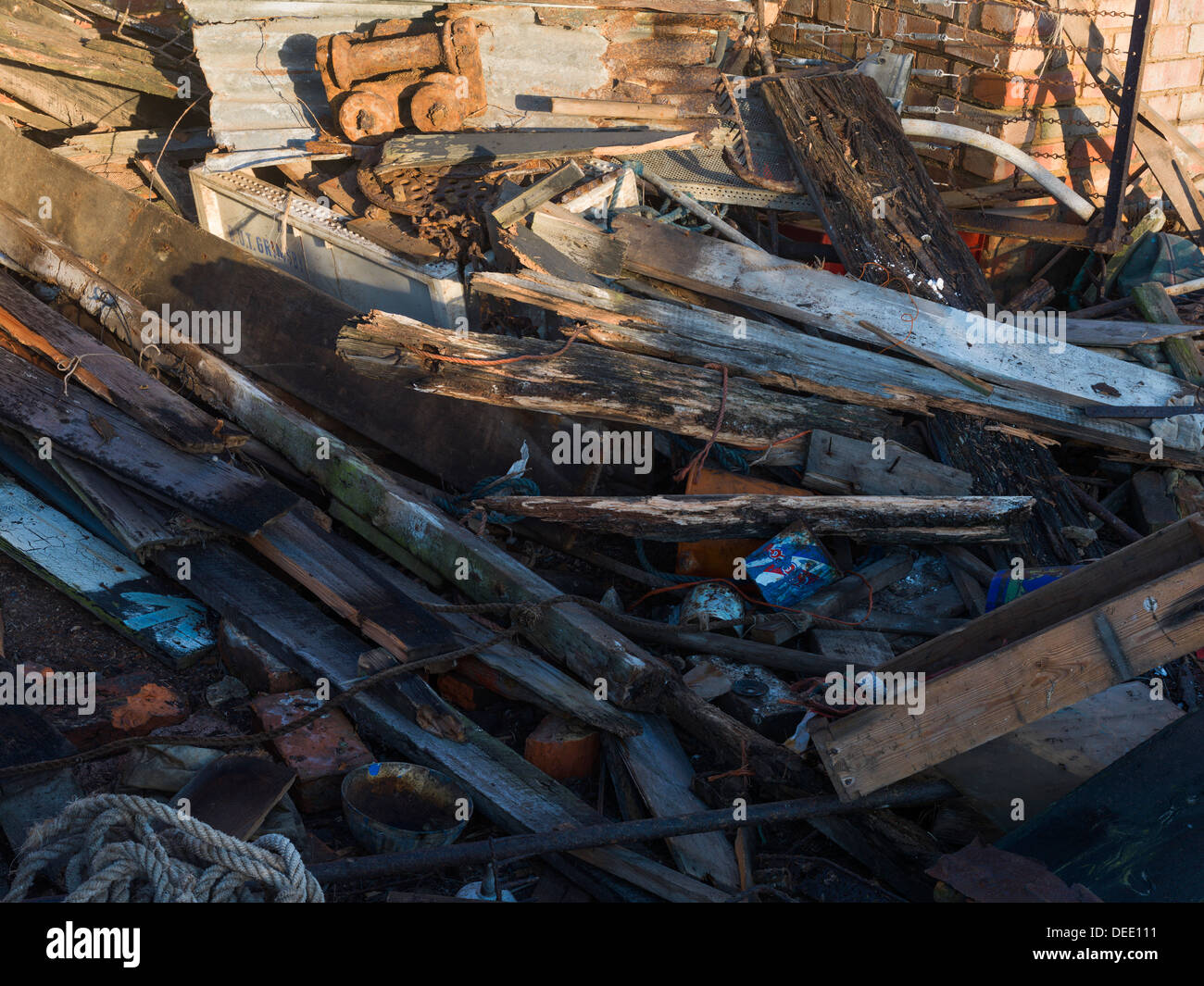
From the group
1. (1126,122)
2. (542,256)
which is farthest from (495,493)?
(1126,122)

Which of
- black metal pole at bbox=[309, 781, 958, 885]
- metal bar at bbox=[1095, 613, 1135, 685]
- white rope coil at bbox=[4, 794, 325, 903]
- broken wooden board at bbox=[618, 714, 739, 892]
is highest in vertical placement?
metal bar at bbox=[1095, 613, 1135, 685]

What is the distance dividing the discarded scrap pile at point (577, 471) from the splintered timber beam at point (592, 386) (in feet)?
0.07

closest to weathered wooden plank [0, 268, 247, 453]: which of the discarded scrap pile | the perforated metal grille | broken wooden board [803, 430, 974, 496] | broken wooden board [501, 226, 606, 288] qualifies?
the discarded scrap pile

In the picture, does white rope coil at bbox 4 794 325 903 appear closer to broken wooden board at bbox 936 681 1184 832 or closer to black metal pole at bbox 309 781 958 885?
black metal pole at bbox 309 781 958 885

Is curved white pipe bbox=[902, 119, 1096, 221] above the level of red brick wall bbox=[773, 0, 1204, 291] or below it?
below

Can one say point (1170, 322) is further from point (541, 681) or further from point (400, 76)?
point (400, 76)

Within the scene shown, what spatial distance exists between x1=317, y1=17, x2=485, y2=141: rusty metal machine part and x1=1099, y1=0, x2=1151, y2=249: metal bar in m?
4.42

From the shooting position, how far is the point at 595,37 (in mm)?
7211

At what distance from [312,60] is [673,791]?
5.84 m

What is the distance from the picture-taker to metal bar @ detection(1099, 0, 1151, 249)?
267 inches

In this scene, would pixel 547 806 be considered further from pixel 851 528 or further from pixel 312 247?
pixel 312 247

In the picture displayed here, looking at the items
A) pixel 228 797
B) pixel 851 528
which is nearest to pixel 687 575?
pixel 851 528

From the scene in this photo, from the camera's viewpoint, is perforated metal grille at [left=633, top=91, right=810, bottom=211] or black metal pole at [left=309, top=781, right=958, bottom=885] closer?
black metal pole at [left=309, top=781, right=958, bottom=885]

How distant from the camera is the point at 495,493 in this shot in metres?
5.20
